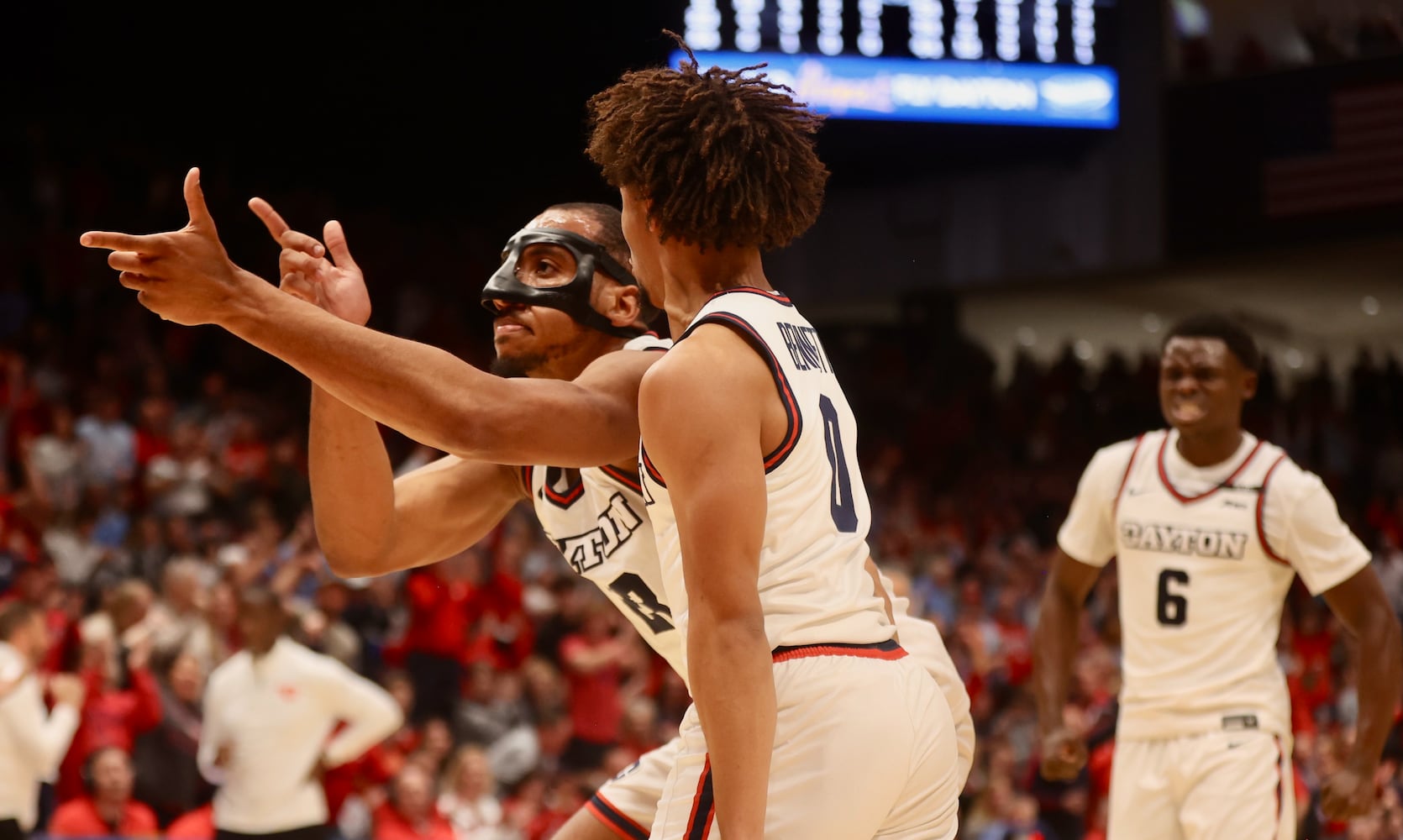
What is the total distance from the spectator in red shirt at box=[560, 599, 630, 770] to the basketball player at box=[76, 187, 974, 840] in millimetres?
5687

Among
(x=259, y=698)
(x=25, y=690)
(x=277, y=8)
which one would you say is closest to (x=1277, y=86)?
(x=277, y=8)

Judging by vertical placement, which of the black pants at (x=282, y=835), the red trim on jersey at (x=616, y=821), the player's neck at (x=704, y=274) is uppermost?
the player's neck at (x=704, y=274)

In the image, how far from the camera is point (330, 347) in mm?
2748

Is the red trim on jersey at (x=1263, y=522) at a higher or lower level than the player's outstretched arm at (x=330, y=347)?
lower

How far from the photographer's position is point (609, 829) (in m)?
3.73

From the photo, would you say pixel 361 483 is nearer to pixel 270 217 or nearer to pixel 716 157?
pixel 270 217

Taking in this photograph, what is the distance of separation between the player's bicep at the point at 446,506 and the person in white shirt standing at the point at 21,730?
3925 millimetres

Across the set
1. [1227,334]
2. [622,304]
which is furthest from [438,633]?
[622,304]

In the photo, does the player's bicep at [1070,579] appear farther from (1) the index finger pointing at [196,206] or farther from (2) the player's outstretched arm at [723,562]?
(1) the index finger pointing at [196,206]

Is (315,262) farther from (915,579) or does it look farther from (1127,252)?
(1127,252)

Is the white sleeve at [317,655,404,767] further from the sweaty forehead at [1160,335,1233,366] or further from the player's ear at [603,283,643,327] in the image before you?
the player's ear at [603,283,643,327]

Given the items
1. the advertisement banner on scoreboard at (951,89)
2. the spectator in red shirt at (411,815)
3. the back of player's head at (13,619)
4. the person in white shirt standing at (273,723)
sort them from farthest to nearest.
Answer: the advertisement banner on scoreboard at (951,89) → the spectator in red shirt at (411,815) → the person in white shirt standing at (273,723) → the back of player's head at (13,619)

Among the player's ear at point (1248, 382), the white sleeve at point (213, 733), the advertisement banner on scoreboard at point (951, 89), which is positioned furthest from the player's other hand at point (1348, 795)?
the advertisement banner on scoreboard at point (951, 89)

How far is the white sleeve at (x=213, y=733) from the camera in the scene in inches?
291
